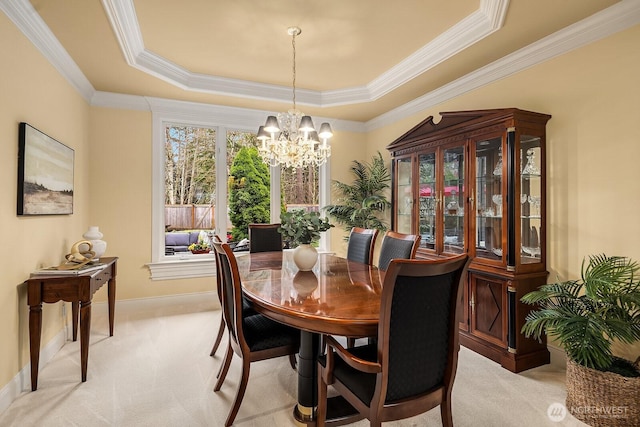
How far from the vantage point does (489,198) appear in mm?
2824

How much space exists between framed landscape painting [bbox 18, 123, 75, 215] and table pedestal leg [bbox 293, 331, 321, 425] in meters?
2.12

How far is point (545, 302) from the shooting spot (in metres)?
2.52

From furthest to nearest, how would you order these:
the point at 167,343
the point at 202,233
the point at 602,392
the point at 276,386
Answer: the point at 202,233
the point at 167,343
the point at 276,386
the point at 602,392

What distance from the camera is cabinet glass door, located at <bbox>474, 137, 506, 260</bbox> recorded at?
2.71 metres

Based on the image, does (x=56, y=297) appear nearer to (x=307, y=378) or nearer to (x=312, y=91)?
(x=307, y=378)

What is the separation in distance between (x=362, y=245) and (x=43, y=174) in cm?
264

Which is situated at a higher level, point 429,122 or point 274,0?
point 274,0

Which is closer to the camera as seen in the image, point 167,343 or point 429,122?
point 167,343

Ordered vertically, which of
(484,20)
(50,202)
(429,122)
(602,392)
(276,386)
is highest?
(484,20)

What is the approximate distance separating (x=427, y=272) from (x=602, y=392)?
1.56m

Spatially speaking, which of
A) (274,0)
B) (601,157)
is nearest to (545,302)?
(601,157)

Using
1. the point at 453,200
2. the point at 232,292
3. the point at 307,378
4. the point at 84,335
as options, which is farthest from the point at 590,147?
the point at 84,335

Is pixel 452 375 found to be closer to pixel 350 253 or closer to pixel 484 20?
pixel 350 253

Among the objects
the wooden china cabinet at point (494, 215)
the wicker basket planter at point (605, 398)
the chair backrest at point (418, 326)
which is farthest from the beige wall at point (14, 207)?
the wicker basket planter at point (605, 398)
